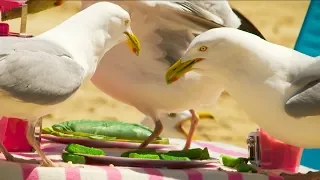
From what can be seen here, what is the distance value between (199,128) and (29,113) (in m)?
2.59

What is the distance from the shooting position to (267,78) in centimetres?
92

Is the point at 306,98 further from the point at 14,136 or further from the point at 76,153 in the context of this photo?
the point at 14,136

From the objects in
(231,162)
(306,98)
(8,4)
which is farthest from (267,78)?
(8,4)

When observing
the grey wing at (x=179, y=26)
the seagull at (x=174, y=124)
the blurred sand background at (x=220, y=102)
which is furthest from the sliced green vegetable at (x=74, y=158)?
the blurred sand background at (x=220, y=102)

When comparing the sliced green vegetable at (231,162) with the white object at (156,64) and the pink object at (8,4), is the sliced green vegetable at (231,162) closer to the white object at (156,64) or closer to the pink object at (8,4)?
the white object at (156,64)

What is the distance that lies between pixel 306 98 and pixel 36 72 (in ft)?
1.18

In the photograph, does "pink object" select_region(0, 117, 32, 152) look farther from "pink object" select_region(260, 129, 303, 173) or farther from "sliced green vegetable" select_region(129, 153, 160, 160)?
"pink object" select_region(260, 129, 303, 173)

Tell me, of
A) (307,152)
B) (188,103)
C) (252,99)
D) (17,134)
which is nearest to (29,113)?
(17,134)

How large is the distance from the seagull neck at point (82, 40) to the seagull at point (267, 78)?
0.43ft

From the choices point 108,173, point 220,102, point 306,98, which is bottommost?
point 220,102

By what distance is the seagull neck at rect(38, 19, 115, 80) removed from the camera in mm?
881

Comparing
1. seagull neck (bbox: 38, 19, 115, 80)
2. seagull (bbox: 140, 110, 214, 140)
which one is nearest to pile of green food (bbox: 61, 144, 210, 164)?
seagull neck (bbox: 38, 19, 115, 80)

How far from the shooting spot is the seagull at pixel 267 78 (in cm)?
90

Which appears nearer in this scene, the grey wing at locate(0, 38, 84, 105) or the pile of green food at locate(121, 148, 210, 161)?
the grey wing at locate(0, 38, 84, 105)
